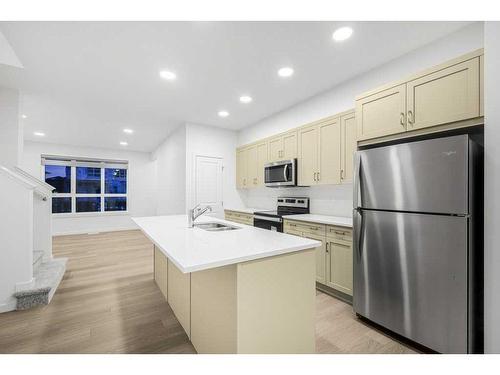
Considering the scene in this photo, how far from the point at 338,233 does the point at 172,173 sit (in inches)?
163

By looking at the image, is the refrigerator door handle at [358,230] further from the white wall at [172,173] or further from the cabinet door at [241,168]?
the white wall at [172,173]

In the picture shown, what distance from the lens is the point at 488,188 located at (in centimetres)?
145

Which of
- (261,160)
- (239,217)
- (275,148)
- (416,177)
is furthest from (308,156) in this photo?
(239,217)

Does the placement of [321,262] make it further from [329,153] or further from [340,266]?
[329,153]

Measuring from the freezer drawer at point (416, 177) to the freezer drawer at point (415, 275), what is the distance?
0.29ft

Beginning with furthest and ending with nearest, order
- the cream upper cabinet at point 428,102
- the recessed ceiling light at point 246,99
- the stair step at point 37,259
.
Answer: the recessed ceiling light at point 246,99 → the stair step at point 37,259 → the cream upper cabinet at point 428,102

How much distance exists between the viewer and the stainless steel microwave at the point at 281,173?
3.45m

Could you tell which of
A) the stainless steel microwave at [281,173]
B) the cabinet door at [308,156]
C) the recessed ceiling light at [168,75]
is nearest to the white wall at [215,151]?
the stainless steel microwave at [281,173]

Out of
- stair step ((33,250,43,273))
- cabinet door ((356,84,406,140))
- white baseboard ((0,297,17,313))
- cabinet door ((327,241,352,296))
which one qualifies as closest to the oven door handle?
cabinet door ((327,241,352,296))

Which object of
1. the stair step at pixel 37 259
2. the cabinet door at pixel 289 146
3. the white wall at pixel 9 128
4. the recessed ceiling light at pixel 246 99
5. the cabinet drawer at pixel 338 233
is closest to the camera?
the cabinet drawer at pixel 338 233

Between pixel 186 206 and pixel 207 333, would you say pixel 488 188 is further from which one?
pixel 186 206

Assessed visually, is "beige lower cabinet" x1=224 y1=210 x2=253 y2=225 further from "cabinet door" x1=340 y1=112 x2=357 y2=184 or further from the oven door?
"cabinet door" x1=340 y1=112 x2=357 y2=184
